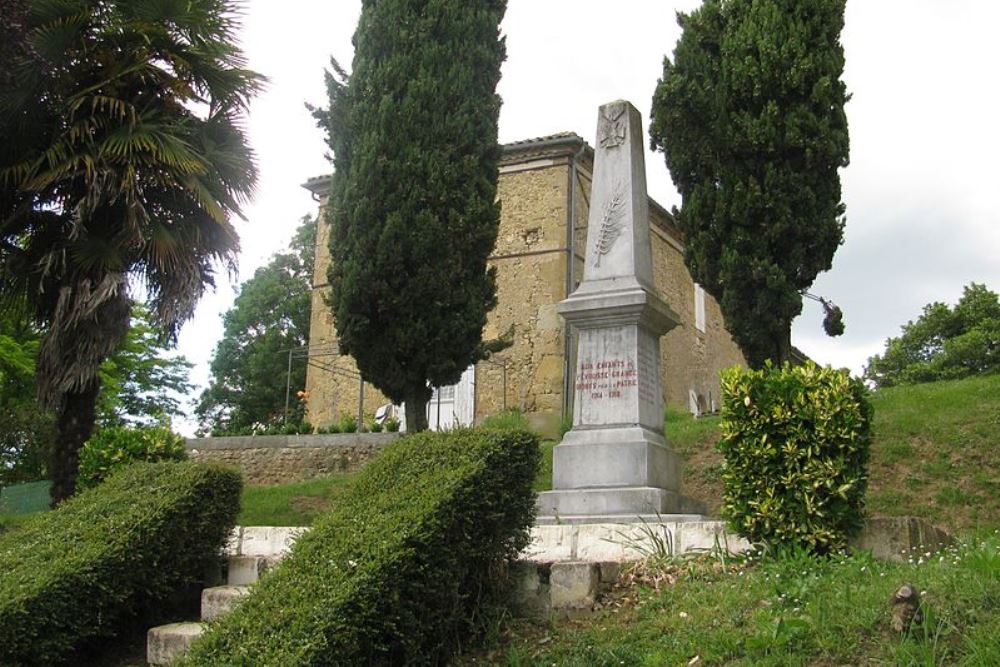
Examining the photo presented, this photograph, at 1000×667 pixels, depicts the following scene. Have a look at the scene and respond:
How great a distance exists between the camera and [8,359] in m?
21.4

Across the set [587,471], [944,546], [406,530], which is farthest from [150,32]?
[944,546]

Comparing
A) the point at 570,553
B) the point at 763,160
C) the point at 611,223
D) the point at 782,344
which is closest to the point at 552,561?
the point at 570,553

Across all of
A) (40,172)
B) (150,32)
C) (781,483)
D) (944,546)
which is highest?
(150,32)

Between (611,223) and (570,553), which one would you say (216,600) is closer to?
(570,553)

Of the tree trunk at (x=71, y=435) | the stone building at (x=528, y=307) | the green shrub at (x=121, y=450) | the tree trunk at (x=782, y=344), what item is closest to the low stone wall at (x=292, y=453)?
the stone building at (x=528, y=307)

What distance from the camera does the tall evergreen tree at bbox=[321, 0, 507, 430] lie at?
12.3m

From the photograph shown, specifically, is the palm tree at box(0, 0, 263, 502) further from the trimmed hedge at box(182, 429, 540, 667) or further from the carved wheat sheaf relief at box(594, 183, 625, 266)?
the trimmed hedge at box(182, 429, 540, 667)

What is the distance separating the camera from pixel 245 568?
6430 millimetres

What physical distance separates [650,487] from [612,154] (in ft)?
10.9

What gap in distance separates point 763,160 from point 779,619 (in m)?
11.0

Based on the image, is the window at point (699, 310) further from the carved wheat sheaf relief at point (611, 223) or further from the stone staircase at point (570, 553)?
the stone staircase at point (570, 553)

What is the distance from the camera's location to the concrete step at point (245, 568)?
6.38 meters

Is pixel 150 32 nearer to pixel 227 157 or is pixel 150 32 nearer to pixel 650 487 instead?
pixel 227 157

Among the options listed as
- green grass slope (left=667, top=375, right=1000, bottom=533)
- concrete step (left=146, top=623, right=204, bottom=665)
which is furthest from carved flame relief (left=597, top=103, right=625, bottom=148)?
concrete step (left=146, top=623, right=204, bottom=665)
